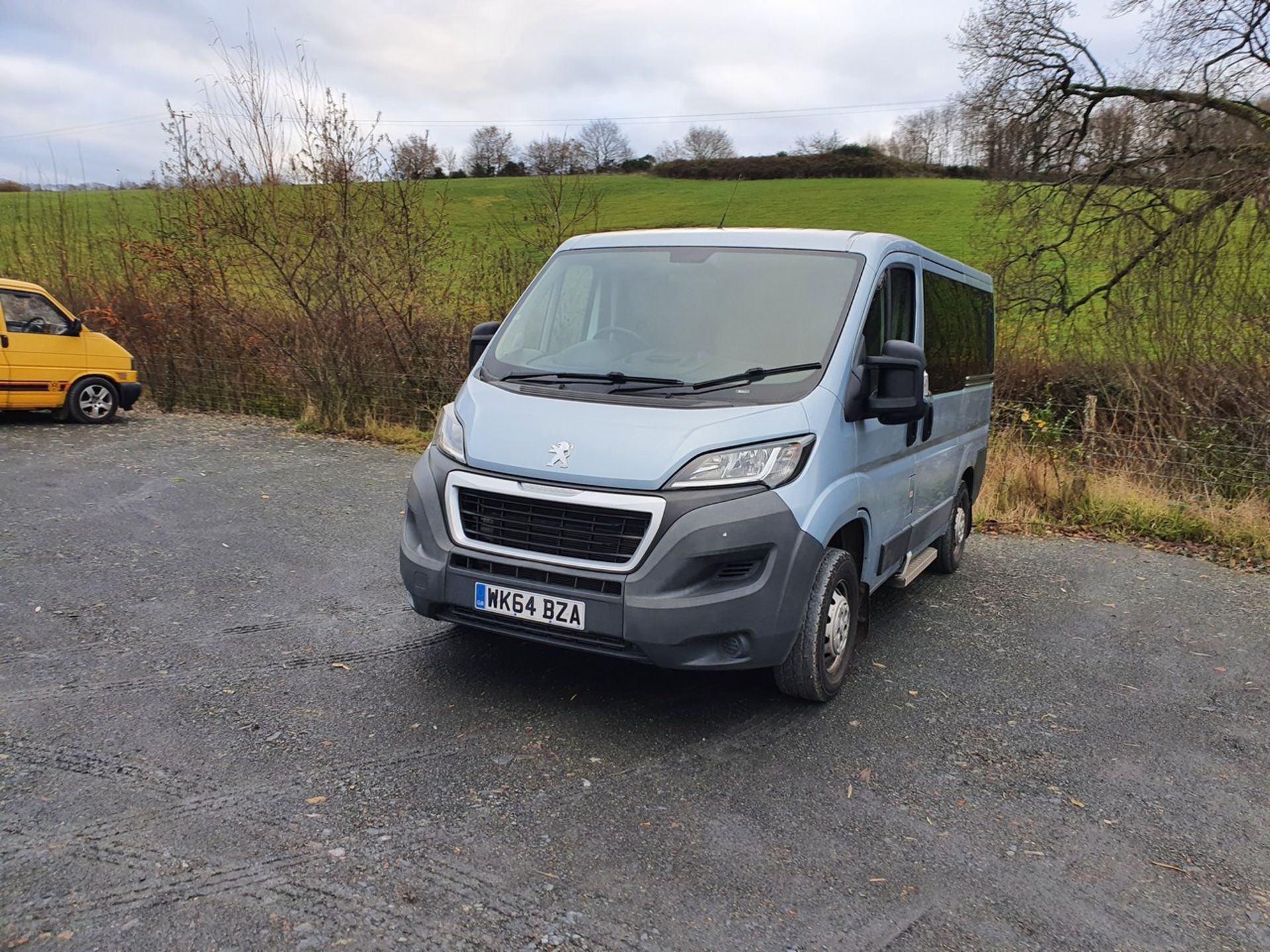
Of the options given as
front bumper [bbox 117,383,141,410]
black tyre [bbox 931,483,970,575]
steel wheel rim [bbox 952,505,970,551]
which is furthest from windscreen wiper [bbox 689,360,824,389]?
front bumper [bbox 117,383,141,410]

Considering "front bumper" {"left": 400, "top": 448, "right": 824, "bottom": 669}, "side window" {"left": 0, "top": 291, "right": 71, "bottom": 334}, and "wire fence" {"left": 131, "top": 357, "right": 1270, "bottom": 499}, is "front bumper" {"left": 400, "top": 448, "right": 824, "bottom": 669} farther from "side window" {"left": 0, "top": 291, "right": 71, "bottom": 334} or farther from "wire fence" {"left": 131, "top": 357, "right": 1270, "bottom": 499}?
"side window" {"left": 0, "top": 291, "right": 71, "bottom": 334}

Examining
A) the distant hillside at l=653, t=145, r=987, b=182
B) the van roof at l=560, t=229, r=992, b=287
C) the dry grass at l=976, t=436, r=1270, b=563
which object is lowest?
the dry grass at l=976, t=436, r=1270, b=563

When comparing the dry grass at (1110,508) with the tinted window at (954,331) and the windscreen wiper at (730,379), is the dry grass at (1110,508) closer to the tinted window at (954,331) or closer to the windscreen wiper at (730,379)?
the tinted window at (954,331)

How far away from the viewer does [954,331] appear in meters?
5.96

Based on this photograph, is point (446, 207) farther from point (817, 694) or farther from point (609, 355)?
point (817, 694)

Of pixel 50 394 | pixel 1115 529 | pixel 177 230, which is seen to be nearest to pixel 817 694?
pixel 1115 529

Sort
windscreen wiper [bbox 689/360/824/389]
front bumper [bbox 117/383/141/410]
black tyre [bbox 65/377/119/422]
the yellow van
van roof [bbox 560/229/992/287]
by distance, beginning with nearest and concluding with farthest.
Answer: windscreen wiper [bbox 689/360/824/389] < van roof [bbox 560/229/992/287] < the yellow van < black tyre [bbox 65/377/119/422] < front bumper [bbox 117/383/141/410]

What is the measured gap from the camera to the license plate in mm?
3711

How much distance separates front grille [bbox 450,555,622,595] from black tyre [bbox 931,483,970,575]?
11.7 ft

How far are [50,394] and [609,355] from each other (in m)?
10.6

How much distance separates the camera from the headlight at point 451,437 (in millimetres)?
4141

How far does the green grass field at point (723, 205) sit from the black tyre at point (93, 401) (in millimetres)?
4194

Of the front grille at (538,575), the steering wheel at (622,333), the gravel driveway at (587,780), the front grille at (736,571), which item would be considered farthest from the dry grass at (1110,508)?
the front grille at (538,575)

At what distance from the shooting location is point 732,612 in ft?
12.0
